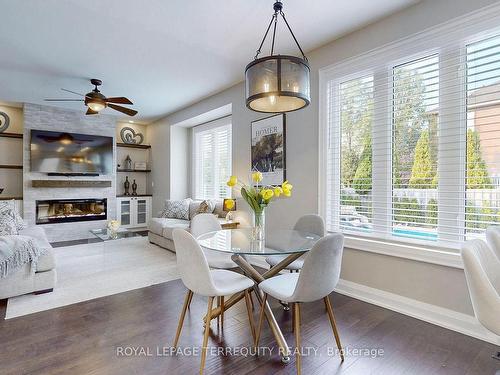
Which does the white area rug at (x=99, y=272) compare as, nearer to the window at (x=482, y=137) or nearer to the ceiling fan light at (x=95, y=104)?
the ceiling fan light at (x=95, y=104)

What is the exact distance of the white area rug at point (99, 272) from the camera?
2.84m

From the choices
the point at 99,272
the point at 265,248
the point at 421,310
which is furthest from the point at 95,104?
the point at 421,310

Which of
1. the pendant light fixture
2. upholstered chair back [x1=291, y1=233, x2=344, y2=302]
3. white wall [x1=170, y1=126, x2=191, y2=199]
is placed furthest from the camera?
white wall [x1=170, y1=126, x2=191, y2=199]

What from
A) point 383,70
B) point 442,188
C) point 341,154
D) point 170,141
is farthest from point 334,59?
point 170,141

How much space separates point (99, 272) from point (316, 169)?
315cm

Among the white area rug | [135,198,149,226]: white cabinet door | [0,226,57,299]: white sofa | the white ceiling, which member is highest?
the white ceiling

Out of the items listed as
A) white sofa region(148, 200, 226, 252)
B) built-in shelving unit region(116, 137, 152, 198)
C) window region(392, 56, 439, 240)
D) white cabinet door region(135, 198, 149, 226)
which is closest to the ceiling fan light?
white sofa region(148, 200, 226, 252)

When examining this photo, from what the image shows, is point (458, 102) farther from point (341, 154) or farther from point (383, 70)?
point (341, 154)

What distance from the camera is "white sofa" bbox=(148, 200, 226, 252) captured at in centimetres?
477

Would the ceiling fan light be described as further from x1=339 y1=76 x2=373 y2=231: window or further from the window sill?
the window sill

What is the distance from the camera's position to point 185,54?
346 centimetres

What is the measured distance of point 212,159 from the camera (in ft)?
20.3

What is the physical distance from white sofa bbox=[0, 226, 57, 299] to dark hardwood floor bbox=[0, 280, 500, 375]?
0.56 ft

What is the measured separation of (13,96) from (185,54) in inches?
152
